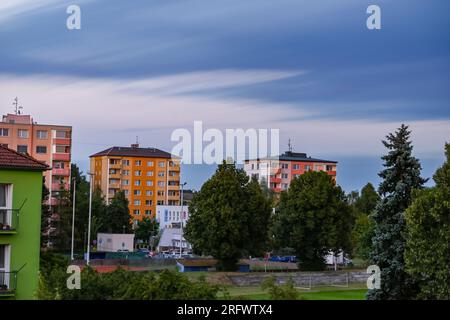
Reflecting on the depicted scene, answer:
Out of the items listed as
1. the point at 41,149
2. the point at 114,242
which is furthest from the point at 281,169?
the point at 41,149

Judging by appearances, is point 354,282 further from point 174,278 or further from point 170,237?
point 174,278

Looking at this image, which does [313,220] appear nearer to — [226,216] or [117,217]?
[226,216]

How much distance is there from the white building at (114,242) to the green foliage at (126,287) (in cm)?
2244

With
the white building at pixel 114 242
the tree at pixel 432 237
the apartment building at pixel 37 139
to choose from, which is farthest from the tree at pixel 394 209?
the white building at pixel 114 242

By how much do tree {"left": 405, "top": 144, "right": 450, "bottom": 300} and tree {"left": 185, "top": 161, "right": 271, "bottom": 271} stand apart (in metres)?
17.3

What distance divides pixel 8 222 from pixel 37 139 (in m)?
12.1

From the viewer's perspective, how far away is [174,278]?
8.88 metres

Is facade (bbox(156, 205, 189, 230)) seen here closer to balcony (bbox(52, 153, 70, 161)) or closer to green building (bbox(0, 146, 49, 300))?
balcony (bbox(52, 153, 70, 161))

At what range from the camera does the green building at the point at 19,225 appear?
1219 centimetres

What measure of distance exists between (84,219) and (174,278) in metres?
27.1

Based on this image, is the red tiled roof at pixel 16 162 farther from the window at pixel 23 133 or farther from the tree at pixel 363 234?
the tree at pixel 363 234

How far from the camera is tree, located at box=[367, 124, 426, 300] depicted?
18.4m

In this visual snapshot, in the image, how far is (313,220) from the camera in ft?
121
